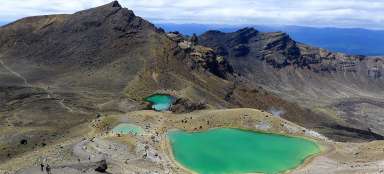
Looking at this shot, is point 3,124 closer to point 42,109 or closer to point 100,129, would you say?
point 42,109

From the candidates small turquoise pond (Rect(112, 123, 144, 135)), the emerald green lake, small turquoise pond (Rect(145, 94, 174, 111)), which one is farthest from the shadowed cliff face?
the emerald green lake

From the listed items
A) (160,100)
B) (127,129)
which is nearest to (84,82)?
(160,100)

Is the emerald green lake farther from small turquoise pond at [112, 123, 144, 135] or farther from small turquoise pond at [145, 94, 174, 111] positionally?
small turquoise pond at [145, 94, 174, 111]

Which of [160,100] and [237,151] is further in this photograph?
[160,100]

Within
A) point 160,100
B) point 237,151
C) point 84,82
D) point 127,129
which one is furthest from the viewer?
point 84,82

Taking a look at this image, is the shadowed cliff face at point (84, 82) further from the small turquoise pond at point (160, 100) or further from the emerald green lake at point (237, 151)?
the emerald green lake at point (237, 151)

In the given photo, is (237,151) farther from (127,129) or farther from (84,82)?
(84,82)

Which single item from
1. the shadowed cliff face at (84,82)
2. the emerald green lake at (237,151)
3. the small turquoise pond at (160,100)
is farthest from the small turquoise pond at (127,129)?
the small turquoise pond at (160,100)

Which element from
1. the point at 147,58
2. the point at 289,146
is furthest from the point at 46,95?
the point at 289,146
